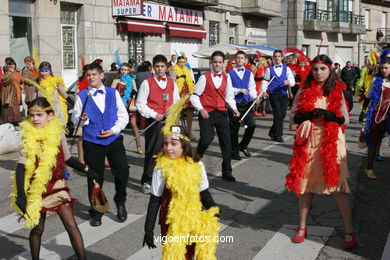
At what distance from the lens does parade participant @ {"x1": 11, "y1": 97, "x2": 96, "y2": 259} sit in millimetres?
4129

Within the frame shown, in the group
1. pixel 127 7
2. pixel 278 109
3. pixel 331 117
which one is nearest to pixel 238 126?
pixel 278 109

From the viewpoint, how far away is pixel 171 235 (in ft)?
11.9

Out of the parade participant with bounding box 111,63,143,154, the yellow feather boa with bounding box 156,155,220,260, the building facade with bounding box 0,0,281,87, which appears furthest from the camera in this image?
the building facade with bounding box 0,0,281,87

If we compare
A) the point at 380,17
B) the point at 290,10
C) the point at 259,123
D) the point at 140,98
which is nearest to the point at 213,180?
the point at 140,98

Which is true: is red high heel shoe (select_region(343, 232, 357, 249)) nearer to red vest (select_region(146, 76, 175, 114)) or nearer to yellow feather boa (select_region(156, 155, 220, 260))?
yellow feather boa (select_region(156, 155, 220, 260))

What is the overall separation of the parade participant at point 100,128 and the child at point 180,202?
6.77 feet

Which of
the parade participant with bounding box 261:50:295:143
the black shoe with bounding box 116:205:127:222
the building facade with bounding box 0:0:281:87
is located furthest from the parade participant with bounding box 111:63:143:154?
the building facade with bounding box 0:0:281:87

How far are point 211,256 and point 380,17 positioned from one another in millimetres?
49270

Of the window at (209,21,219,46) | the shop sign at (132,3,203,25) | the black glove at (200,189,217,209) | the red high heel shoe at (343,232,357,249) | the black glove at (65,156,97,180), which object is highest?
the shop sign at (132,3,203,25)

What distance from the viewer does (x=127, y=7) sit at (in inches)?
760

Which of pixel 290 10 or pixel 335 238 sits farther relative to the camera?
pixel 290 10

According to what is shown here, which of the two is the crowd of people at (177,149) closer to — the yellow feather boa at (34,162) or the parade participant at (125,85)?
the yellow feather boa at (34,162)

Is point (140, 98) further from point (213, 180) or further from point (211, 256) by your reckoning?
point (211, 256)

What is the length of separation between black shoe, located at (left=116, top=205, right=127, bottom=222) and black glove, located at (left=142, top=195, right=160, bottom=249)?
7.11 feet
